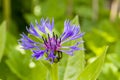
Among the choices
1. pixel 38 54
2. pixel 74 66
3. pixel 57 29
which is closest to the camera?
pixel 38 54

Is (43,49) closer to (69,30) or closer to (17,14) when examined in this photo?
(69,30)

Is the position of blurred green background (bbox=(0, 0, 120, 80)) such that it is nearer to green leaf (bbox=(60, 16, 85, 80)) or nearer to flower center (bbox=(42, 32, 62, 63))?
green leaf (bbox=(60, 16, 85, 80))

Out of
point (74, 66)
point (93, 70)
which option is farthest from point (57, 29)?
point (93, 70)

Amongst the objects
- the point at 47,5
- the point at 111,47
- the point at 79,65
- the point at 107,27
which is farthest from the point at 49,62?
the point at 47,5

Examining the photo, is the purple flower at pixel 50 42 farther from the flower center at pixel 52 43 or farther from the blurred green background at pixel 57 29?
the blurred green background at pixel 57 29

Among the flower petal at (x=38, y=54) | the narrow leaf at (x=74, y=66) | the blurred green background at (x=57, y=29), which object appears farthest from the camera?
the blurred green background at (x=57, y=29)

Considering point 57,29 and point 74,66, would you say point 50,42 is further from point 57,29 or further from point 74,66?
point 57,29

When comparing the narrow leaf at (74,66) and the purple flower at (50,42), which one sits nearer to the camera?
the purple flower at (50,42)

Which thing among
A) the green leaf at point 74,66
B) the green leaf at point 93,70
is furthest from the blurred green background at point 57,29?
the green leaf at point 93,70
